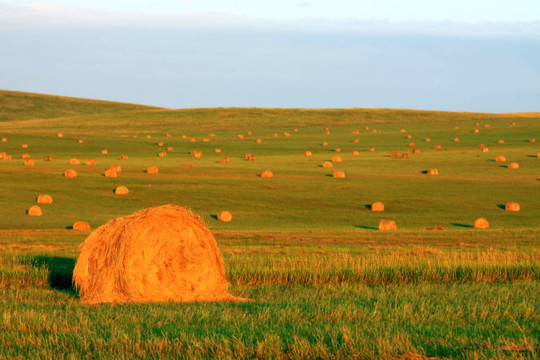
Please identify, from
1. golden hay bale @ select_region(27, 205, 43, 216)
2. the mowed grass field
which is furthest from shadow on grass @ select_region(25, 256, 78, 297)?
golden hay bale @ select_region(27, 205, 43, 216)

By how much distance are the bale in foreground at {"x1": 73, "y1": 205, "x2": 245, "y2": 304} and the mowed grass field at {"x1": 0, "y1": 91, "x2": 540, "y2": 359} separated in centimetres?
67

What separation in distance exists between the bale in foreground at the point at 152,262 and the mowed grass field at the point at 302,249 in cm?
67

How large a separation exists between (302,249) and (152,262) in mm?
8445

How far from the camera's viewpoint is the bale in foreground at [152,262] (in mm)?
14344

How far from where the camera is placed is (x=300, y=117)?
116312mm

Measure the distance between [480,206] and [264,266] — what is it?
25059 millimetres

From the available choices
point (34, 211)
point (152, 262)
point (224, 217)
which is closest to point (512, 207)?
point (224, 217)

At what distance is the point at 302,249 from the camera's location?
22500mm

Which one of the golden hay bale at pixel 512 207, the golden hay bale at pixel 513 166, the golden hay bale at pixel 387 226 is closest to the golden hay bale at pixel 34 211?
the golden hay bale at pixel 387 226

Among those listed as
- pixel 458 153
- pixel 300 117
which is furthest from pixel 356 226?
pixel 300 117

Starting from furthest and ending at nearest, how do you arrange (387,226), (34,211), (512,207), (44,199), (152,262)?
1. (512,207)
2. (44,199)
3. (34,211)
4. (387,226)
5. (152,262)

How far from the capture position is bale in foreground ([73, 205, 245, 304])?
1434cm

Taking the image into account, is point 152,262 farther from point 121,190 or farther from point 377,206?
point 121,190

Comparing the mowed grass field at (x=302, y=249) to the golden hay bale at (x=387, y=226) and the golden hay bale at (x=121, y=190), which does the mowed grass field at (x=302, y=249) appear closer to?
the golden hay bale at (x=387, y=226)
